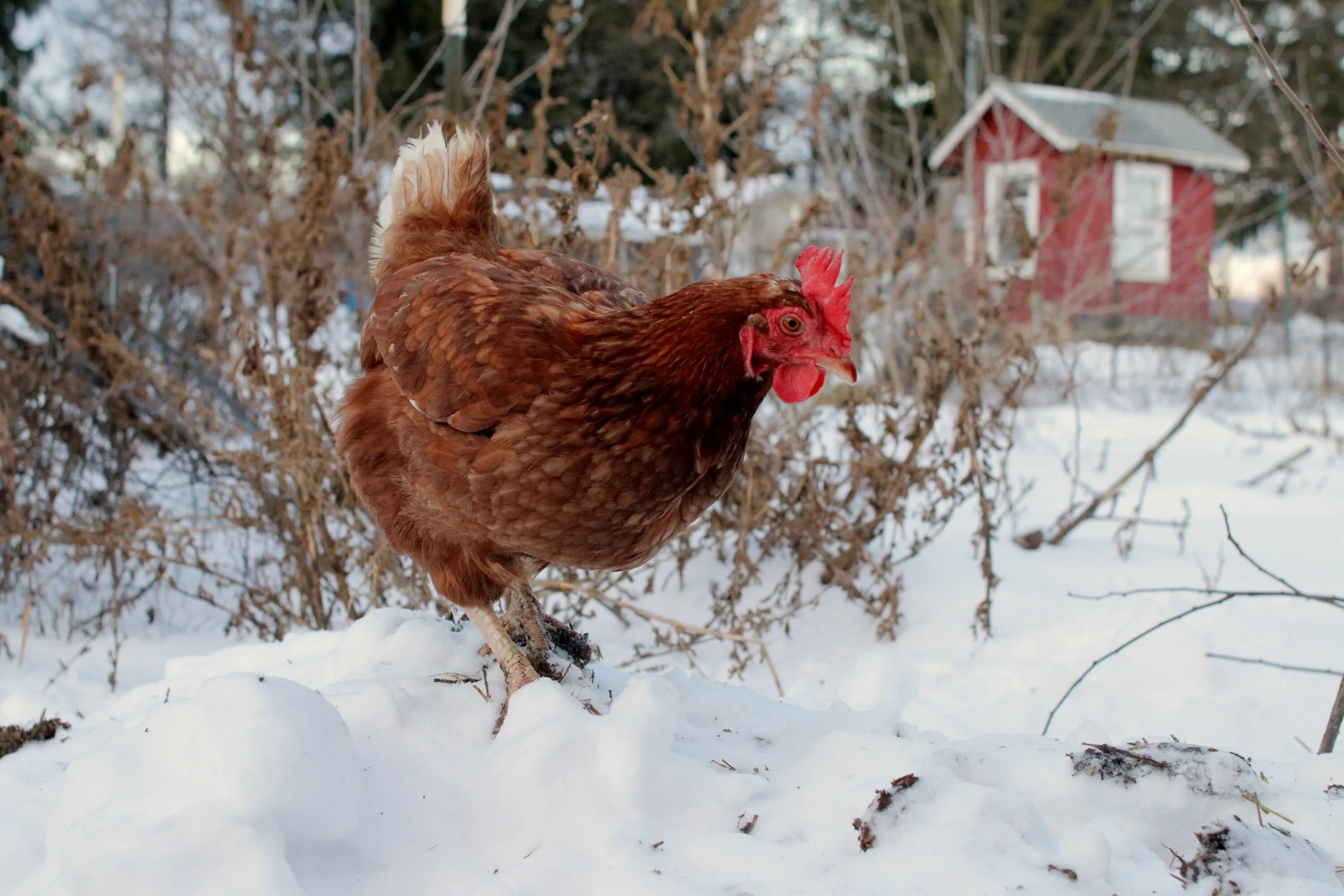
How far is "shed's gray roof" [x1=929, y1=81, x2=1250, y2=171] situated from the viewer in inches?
603

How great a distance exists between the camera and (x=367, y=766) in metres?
1.94

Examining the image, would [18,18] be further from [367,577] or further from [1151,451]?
[1151,451]

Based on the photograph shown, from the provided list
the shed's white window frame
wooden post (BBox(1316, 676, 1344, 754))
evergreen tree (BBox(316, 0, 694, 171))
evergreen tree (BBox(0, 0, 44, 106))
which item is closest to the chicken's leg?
wooden post (BBox(1316, 676, 1344, 754))

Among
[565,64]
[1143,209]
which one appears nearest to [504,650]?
[565,64]

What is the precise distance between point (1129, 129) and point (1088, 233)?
22.6ft

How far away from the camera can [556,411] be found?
7.03 ft

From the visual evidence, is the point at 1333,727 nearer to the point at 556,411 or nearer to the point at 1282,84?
the point at 1282,84

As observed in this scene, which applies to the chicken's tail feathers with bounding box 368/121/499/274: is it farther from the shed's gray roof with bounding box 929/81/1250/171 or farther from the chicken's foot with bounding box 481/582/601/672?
the shed's gray roof with bounding box 929/81/1250/171

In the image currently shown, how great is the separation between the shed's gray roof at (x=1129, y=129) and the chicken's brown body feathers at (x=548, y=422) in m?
13.7

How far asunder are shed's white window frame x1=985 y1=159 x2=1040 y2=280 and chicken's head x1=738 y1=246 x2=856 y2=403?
6.73ft

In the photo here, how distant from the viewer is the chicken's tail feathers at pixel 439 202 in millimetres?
2922

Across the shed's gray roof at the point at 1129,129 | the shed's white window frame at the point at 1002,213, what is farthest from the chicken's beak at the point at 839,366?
the shed's gray roof at the point at 1129,129

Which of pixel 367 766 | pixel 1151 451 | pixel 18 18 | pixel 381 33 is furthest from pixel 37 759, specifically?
pixel 18 18

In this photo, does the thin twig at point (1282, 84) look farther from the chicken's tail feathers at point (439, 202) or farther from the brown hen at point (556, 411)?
the chicken's tail feathers at point (439, 202)
